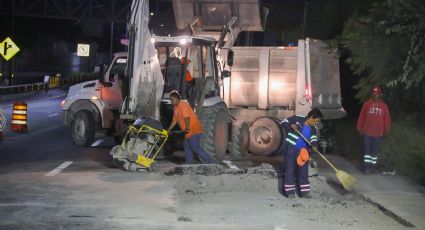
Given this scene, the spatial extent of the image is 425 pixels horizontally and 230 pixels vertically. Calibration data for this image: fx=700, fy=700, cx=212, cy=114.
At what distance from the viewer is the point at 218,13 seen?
18.0 meters

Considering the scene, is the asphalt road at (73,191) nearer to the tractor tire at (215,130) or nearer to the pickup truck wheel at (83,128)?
the pickup truck wheel at (83,128)

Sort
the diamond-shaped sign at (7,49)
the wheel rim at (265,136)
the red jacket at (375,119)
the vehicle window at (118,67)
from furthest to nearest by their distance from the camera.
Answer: the diamond-shaped sign at (7,49) → the vehicle window at (118,67) → the wheel rim at (265,136) → the red jacket at (375,119)

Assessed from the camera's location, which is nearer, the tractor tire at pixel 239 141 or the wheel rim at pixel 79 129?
the tractor tire at pixel 239 141

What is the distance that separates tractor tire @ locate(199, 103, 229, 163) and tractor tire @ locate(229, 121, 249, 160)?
2.49 feet

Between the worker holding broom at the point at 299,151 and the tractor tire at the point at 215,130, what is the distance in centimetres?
319

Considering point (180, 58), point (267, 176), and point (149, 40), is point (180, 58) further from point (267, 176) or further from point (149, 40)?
point (267, 176)

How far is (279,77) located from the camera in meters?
17.6

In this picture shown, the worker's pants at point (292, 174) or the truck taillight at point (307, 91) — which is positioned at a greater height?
the truck taillight at point (307, 91)

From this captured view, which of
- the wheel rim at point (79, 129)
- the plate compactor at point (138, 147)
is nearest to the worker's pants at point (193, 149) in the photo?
the plate compactor at point (138, 147)

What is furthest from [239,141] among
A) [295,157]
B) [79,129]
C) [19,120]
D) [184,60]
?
[19,120]

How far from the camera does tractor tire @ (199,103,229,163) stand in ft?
45.6

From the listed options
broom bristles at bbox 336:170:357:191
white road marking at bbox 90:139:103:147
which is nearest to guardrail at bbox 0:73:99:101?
white road marking at bbox 90:139:103:147

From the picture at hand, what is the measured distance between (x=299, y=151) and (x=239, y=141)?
16.9 ft

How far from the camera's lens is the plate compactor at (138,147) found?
12898 mm
